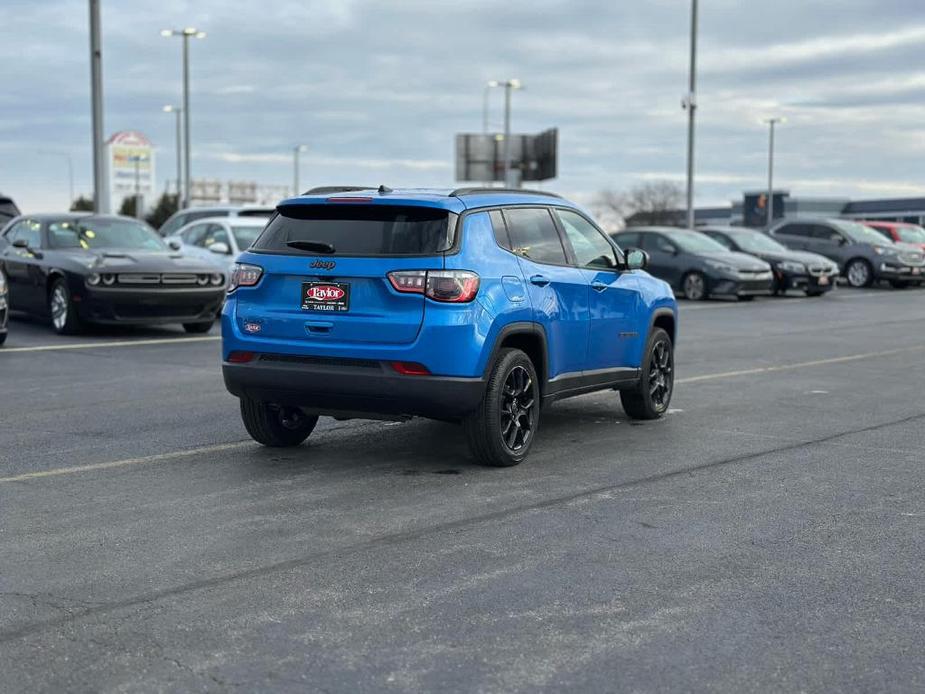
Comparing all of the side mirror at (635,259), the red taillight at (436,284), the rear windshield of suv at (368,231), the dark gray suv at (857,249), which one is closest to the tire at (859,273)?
the dark gray suv at (857,249)

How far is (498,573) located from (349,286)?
2.56 meters

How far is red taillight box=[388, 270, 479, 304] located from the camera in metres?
7.34

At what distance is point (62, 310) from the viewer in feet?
54.8

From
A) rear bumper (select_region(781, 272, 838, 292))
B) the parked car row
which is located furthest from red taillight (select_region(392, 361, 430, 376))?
rear bumper (select_region(781, 272, 838, 292))

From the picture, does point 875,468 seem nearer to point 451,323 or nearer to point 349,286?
point 451,323

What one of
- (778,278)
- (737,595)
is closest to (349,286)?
(737,595)

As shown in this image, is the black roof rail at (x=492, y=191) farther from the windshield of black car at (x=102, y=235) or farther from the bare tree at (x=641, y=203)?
the bare tree at (x=641, y=203)

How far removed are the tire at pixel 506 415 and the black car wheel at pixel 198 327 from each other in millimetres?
9933

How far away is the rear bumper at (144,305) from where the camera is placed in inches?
635

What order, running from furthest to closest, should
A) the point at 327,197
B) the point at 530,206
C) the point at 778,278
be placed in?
the point at 778,278 → the point at 530,206 → the point at 327,197

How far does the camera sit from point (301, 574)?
212 inches

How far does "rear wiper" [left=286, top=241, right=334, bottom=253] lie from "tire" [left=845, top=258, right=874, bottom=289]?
92.1ft

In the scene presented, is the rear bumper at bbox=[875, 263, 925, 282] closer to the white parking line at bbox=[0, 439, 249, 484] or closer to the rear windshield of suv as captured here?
the white parking line at bbox=[0, 439, 249, 484]

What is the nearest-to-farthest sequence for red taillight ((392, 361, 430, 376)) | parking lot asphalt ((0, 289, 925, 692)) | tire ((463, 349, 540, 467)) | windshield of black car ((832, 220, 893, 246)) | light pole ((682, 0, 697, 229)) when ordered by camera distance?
parking lot asphalt ((0, 289, 925, 692)) → red taillight ((392, 361, 430, 376)) → tire ((463, 349, 540, 467)) → windshield of black car ((832, 220, 893, 246)) → light pole ((682, 0, 697, 229))
